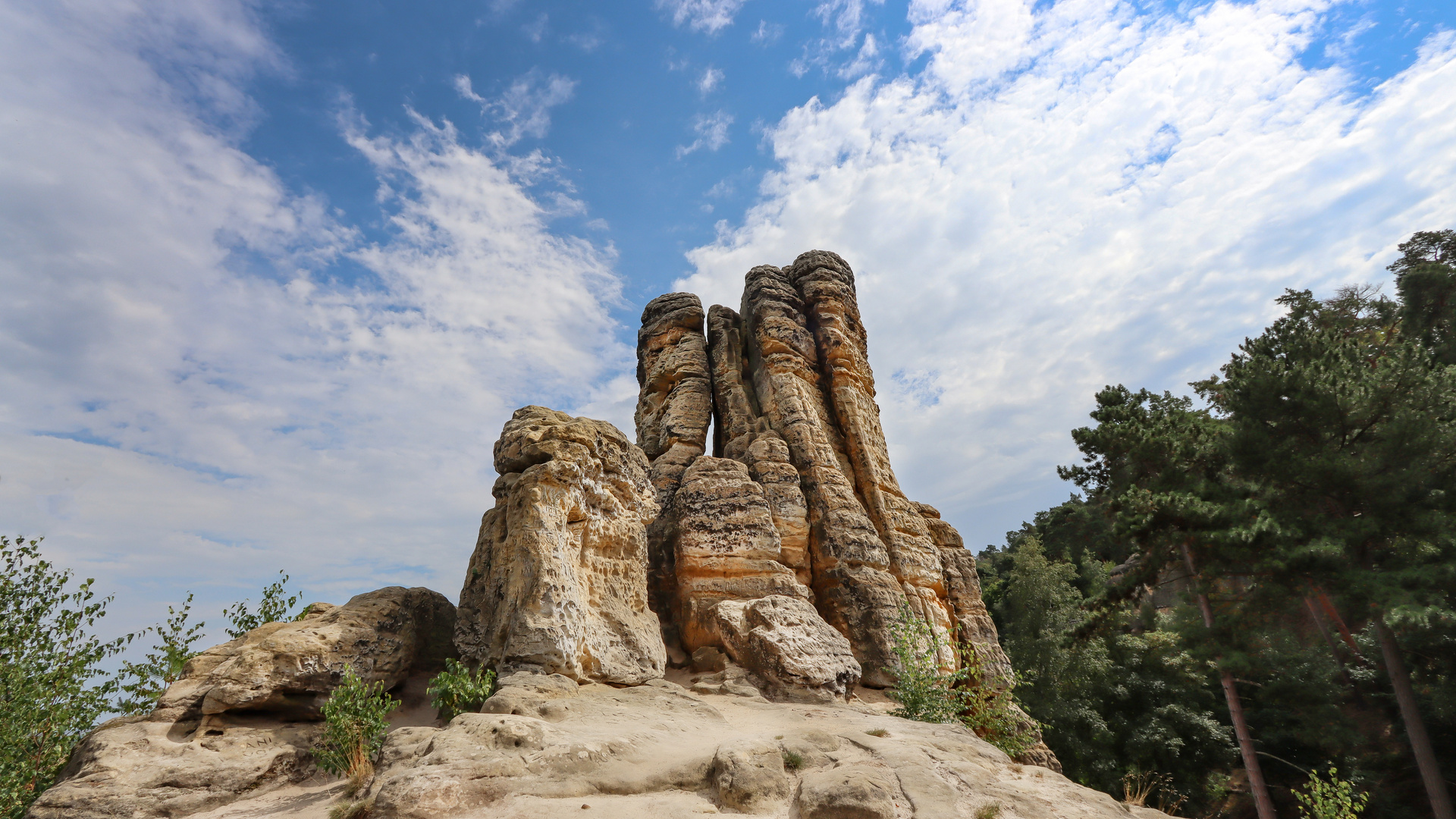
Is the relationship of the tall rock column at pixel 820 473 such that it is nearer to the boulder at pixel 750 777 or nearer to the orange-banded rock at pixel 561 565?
the orange-banded rock at pixel 561 565

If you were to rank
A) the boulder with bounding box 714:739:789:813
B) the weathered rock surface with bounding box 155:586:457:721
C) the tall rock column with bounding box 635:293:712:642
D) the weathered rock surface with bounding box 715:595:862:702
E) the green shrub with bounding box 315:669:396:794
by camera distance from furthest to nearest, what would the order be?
the tall rock column with bounding box 635:293:712:642
the weathered rock surface with bounding box 715:595:862:702
the weathered rock surface with bounding box 155:586:457:721
the green shrub with bounding box 315:669:396:794
the boulder with bounding box 714:739:789:813

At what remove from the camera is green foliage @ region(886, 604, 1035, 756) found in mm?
11328

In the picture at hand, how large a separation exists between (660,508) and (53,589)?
11.1 m

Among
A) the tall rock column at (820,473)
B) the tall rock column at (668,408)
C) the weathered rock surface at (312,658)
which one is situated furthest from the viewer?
the tall rock column at (668,408)

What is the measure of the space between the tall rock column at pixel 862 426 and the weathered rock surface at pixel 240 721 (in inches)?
444

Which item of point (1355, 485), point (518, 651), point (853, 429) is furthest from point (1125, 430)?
point (518, 651)

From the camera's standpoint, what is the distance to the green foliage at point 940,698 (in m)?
11.3

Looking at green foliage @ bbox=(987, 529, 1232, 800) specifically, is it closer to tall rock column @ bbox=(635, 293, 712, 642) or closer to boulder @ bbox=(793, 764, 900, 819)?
tall rock column @ bbox=(635, 293, 712, 642)

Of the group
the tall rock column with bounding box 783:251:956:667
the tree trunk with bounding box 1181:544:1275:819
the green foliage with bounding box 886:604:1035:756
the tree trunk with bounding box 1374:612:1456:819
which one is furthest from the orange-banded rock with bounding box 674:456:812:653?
the tree trunk with bounding box 1374:612:1456:819

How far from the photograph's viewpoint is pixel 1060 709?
67.4 feet

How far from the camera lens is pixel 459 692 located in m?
9.18

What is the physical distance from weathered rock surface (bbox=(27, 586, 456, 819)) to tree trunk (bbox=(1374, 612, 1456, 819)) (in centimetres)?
1742

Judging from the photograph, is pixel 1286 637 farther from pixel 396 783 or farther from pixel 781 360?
pixel 396 783

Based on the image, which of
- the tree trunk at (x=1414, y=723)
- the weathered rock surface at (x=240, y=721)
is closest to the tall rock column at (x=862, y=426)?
the tree trunk at (x=1414, y=723)
